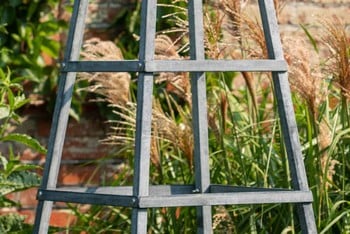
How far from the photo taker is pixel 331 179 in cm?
276

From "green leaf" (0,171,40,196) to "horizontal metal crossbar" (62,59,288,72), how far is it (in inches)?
24.6

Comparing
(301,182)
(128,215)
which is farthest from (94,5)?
(301,182)

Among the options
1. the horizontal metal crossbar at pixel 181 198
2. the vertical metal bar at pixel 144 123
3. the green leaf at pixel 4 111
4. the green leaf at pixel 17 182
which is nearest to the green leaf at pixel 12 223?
the green leaf at pixel 17 182

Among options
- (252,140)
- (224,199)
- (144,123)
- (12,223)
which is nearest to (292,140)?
(224,199)

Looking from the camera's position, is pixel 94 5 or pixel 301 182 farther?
pixel 94 5

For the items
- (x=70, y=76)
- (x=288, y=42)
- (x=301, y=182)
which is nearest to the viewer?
(x=301, y=182)

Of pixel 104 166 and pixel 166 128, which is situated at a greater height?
pixel 104 166

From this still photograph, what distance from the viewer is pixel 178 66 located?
206 cm

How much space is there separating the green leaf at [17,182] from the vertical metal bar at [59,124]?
478 millimetres

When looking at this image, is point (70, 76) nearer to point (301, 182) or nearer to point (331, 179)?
point (301, 182)

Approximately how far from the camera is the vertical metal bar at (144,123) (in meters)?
1.96

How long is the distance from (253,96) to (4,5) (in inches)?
46.4

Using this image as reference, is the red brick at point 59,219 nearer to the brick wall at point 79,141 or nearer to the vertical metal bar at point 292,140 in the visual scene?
the brick wall at point 79,141

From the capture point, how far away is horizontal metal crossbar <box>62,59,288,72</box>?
2031mm
